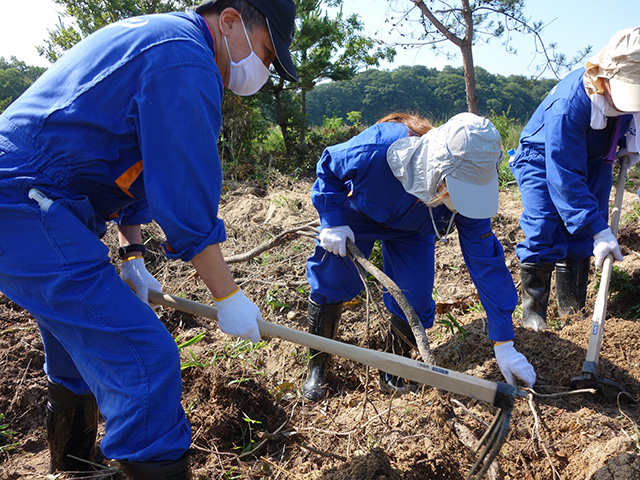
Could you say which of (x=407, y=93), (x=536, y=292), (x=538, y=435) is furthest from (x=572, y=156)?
(x=407, y=93)

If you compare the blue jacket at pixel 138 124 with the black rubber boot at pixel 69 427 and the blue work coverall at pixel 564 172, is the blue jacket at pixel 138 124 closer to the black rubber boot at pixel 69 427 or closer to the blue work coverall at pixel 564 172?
the black rubber boot at pixel 69 427

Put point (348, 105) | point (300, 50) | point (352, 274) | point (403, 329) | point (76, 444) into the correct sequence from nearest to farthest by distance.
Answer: point (76, 444) → point (352, 274) → point (403, 329) → point (300, 50) → point (348, 105)

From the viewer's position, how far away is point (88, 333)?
1471 mm

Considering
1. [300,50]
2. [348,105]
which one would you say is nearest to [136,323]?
[300,50]

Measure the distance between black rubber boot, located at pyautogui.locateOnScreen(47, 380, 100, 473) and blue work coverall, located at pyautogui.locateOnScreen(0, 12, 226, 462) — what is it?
62cm

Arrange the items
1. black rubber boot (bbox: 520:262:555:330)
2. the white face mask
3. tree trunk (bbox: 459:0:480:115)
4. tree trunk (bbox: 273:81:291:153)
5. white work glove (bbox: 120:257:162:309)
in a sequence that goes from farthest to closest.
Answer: tree trunk (bbox: 273:81:291:153) → tree trunk (bbox: 459:0:480:115) → black rubber boot (bbox: 520:262:555:330) → white work glove (bbox: 120:257:162:309) → the white face mask

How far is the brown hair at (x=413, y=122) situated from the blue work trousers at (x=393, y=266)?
1.86 ft

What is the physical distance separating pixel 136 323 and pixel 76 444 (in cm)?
101

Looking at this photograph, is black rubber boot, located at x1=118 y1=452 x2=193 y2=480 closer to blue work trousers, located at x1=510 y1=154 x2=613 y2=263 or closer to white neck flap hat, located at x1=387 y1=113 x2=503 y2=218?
white neck flap hat, located at x1=387 y1=113 x2=503 y2=218

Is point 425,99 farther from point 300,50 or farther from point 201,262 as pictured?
point 201,262

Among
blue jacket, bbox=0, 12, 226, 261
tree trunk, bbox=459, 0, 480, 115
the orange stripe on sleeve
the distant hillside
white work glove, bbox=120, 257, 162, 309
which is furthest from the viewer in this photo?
the distant hillside

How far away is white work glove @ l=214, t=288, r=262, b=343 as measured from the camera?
5.68 feet

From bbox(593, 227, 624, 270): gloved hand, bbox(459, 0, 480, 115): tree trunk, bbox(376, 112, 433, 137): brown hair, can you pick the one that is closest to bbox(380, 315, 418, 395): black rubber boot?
bbox(376, 112, 433, 137): brown hair

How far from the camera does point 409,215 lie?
2.62m
